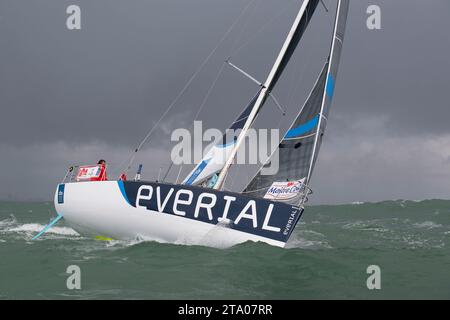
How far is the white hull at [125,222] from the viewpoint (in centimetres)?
862

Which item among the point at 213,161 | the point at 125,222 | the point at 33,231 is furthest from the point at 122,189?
the point at 33,231

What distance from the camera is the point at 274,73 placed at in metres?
10.8

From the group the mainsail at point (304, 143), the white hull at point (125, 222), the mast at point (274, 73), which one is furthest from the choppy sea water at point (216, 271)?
the mast at point (274, 73)

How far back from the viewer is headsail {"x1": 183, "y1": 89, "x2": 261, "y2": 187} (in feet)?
35.0

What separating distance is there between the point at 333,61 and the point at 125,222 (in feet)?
19.9

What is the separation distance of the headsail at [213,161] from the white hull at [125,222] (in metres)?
1.86

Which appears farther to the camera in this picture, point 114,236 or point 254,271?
point 114,236

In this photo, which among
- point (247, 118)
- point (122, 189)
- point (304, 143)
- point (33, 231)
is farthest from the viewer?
point (33, 231)

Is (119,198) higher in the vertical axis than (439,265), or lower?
higher

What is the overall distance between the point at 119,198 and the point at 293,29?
573 cm

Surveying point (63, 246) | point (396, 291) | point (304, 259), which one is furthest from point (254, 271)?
point (63, 246)

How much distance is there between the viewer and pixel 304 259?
25.6 ft

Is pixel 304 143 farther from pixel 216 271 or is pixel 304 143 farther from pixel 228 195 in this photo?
pixel 216 271
